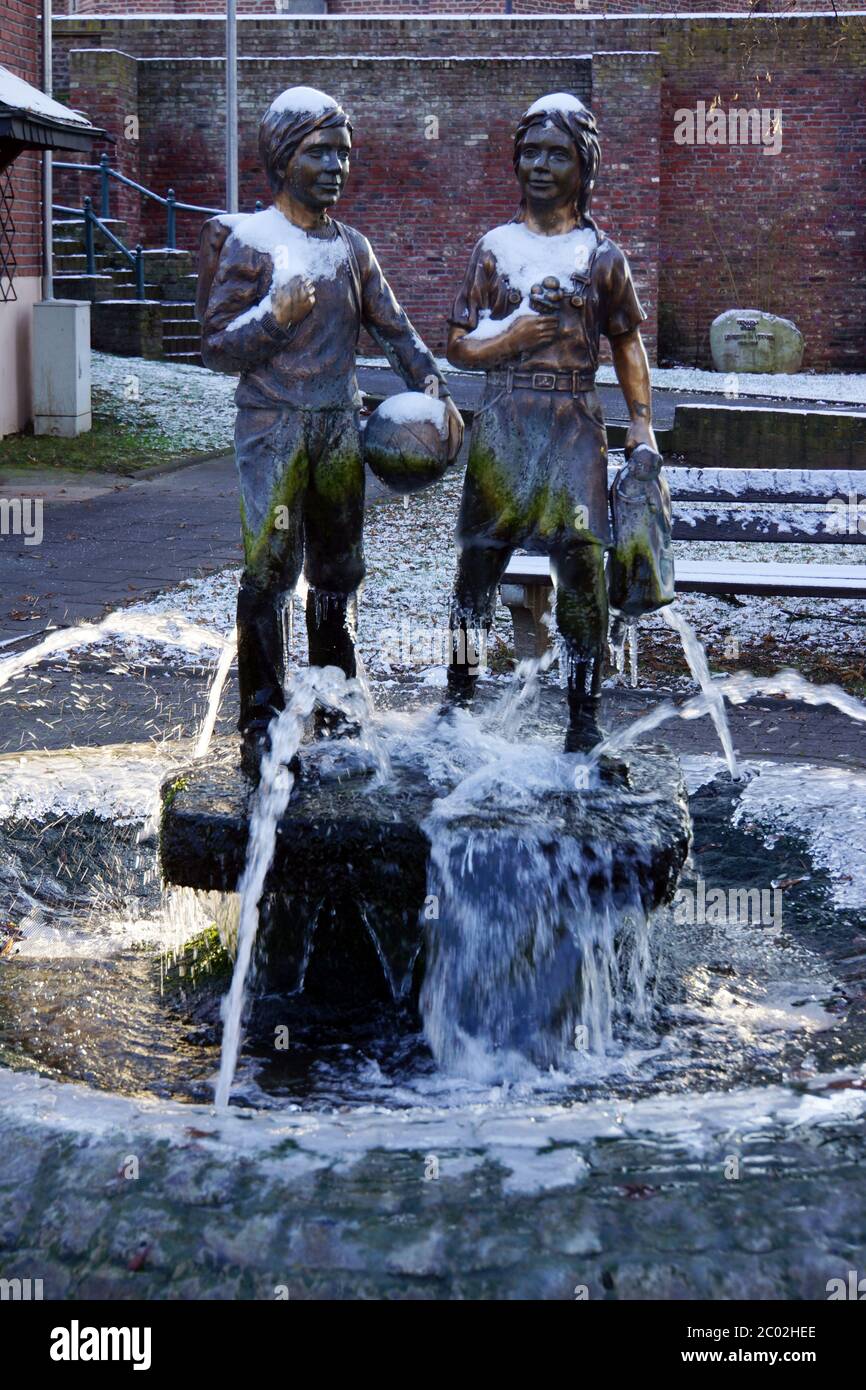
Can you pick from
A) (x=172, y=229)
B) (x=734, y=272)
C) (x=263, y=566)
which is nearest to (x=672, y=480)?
(x=263, y=566)

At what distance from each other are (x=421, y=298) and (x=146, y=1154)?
62.3ft

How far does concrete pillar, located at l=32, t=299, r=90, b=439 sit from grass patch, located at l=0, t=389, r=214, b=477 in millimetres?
183

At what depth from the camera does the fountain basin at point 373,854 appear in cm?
356

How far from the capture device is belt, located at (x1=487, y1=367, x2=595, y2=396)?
3783 millimetres

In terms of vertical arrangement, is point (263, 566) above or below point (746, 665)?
above

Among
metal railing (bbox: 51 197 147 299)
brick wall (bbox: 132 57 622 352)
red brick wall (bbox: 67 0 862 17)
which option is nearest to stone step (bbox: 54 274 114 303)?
metal railing (bbox: 51 197 147 299)

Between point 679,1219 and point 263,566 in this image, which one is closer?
point 679,1219

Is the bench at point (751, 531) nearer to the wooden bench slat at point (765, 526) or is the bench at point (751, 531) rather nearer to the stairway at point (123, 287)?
the wooden bench slat at point (765, 526)

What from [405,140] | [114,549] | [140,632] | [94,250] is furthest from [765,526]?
[405,140]

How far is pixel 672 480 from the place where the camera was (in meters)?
7.59

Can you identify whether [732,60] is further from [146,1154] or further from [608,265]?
[146,1154]

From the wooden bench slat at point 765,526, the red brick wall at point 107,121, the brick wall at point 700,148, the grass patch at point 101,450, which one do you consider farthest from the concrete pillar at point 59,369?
the wooden bench slat at point 765,526

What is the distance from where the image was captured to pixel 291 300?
141 inches
